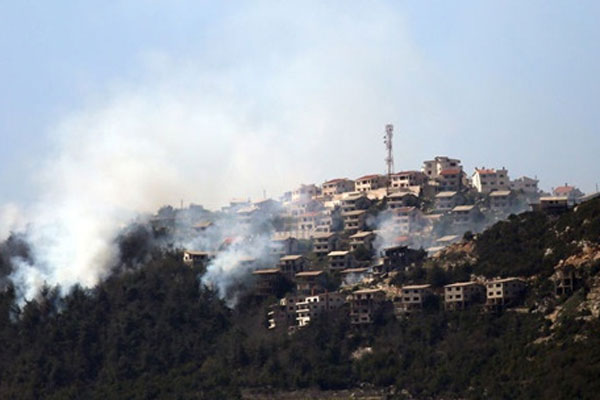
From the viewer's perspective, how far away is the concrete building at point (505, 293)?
131 metres

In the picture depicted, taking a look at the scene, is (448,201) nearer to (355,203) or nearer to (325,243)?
(355,203)

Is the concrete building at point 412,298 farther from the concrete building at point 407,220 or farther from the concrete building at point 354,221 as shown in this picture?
the concrete building at point 354,221

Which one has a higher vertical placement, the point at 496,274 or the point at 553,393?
the point at 496,274

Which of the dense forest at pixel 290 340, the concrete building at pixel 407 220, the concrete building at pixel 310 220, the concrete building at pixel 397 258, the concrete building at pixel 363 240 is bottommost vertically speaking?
the dense forest at pixel 290 340

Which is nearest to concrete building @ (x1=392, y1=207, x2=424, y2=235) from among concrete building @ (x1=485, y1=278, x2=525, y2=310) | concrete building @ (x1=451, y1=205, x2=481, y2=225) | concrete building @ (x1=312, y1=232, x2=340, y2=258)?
concrete building @ (x1=451, y1=205, x2=481, y2=225)

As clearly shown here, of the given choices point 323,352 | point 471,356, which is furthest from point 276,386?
point 471,356

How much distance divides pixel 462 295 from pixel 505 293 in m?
3.59

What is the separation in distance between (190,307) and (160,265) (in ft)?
25.8

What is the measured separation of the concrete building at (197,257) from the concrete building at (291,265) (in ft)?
19.5

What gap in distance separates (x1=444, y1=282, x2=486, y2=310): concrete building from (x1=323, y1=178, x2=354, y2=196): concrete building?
43471mm

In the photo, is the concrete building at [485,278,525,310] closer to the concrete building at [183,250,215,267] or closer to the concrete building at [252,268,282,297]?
the concrete building at [252,268,282,297]

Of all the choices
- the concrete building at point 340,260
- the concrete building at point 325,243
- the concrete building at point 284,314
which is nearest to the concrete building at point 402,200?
the concrete building at point 325,243

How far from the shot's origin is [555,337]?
400 feet

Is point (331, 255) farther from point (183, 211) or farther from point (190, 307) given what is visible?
point (183, 211)
